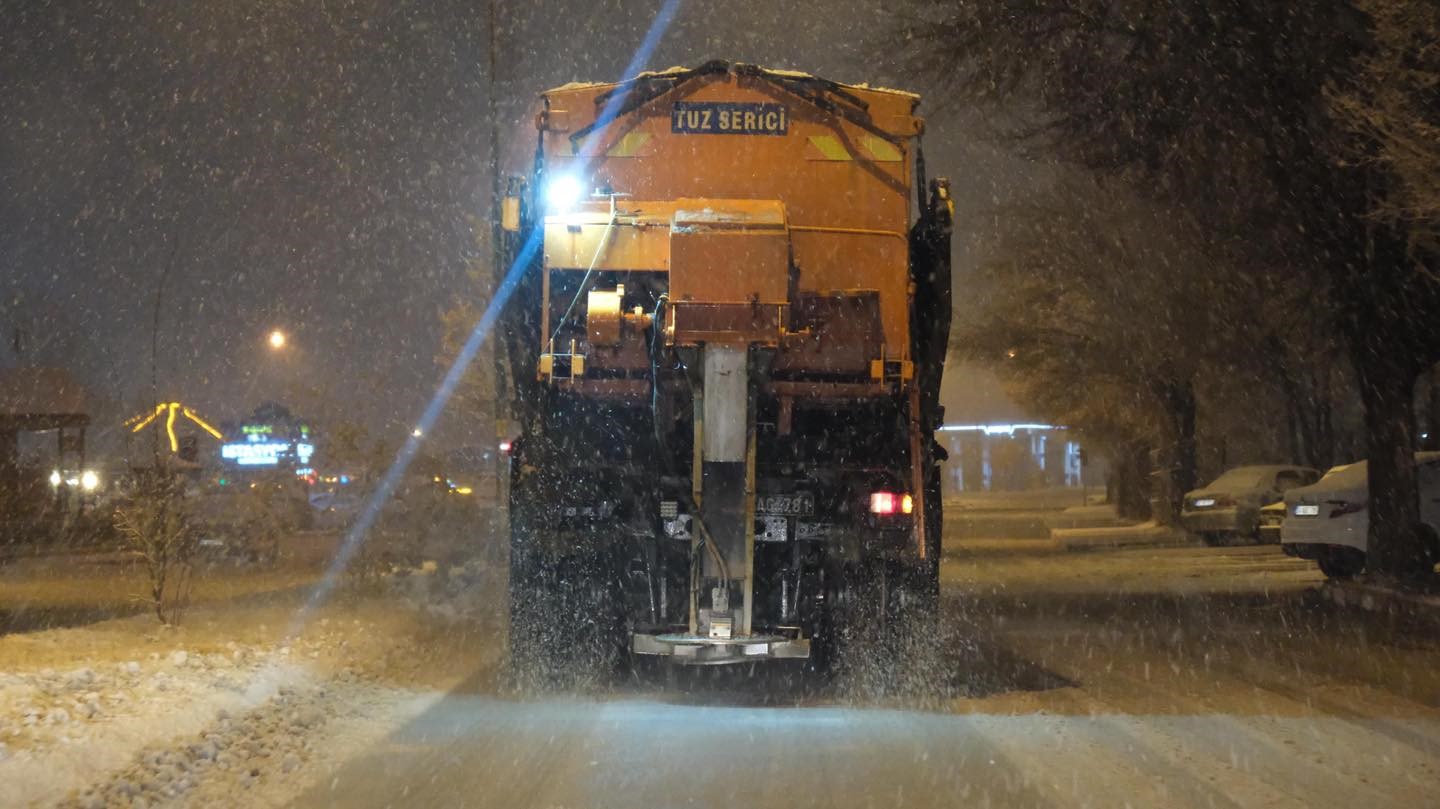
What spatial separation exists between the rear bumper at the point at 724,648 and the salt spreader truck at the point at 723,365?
0.02 m

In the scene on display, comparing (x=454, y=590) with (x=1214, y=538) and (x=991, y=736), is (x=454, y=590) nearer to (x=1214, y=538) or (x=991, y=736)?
(x=991, y=736)

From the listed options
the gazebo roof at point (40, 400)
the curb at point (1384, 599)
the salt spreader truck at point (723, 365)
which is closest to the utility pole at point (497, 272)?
the salt spreader truck at point (723, 365)

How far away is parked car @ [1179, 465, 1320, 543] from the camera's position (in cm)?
2966

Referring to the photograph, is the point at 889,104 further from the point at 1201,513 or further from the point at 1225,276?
the point at 1201,513

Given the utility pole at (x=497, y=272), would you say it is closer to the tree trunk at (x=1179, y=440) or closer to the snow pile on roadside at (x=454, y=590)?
the snow pile on roadside at (x=454, y=590)

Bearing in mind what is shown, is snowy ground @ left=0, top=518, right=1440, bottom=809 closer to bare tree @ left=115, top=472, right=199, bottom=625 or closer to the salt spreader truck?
bare tree @ left=115, top=472, right=199, bottom=625

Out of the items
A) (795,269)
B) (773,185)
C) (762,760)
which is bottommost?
(762,760)

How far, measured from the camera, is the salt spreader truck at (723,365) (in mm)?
10195

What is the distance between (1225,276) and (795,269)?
13.1m

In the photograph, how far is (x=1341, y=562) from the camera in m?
20.1

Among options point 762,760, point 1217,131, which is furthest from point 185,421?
point 762,760

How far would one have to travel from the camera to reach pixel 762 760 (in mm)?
8727

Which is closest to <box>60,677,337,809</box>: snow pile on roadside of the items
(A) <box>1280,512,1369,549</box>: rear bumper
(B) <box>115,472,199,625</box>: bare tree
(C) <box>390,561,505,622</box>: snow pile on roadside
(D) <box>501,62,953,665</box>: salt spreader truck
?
(D) <box>501,62,953,665</box>: salt spreader truck

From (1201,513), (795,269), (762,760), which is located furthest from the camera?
(1201,513)
